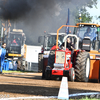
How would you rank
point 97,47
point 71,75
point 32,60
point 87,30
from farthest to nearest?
1. point 32,60
2. point 87,30
3. point 97,47
4. point 71,75

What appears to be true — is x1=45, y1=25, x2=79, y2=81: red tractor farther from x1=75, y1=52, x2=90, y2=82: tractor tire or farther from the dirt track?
the dirt track

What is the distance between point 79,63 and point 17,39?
19.5 metres

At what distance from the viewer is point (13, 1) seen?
82.8 feet

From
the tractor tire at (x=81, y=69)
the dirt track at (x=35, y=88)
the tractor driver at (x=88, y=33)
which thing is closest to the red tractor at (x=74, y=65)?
the tractor tire at (x=81, y=69)

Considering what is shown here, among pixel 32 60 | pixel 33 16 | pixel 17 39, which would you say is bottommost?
pixel 32 60

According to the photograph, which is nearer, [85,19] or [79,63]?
[79,63]

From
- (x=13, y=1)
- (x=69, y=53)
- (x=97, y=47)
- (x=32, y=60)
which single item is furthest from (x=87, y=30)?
(x=32, y=60)

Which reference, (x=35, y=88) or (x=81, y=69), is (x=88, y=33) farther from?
(x=35, y=88)

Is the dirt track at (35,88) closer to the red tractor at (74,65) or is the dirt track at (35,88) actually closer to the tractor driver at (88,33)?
the red tractor at (74,65)

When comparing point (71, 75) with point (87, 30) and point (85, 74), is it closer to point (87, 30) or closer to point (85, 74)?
point (85, 74)

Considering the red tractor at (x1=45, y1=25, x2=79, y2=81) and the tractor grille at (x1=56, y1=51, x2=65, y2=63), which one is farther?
the tractor grille at (x1=56, y1=51, x2=65, y2=63)

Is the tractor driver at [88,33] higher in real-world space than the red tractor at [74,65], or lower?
higher

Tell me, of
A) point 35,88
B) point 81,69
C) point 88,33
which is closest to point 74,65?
point 81,69

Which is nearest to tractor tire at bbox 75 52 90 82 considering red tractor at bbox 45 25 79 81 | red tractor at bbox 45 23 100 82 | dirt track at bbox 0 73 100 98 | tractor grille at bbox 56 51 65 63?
red tractor at bbox 45 23 100 82
